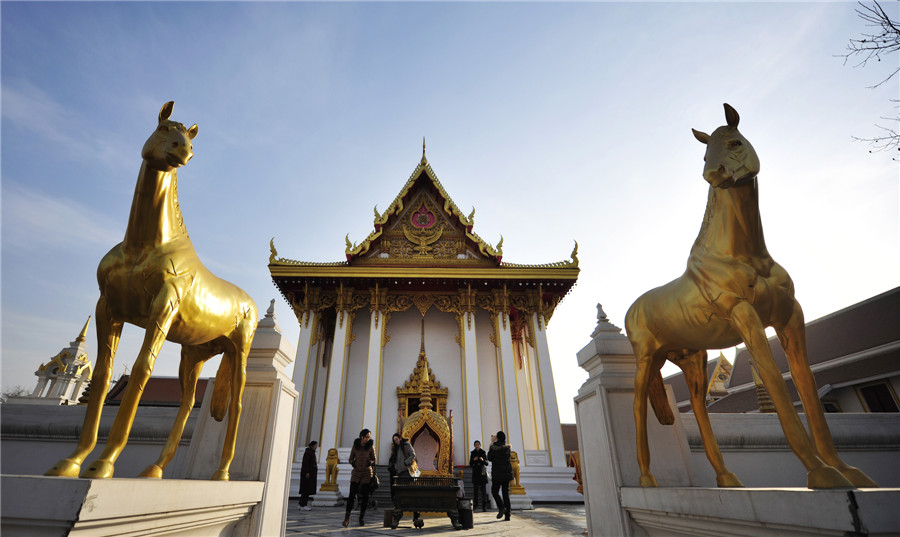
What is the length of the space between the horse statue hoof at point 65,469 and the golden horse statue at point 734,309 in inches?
107

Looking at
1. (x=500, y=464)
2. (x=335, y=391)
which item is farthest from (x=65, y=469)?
(x=335, y=391)

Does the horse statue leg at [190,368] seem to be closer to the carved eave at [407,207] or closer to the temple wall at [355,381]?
the temple wall at [355,381]

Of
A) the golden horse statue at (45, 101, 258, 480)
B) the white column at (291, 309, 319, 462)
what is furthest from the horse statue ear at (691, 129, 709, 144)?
the white column at (291, 309, 319, 462)

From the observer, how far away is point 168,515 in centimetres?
160

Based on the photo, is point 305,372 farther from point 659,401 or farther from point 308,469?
point 659,401

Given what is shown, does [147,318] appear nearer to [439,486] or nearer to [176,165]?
[176,165]

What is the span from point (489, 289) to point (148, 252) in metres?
10.3

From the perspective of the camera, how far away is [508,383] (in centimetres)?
1068

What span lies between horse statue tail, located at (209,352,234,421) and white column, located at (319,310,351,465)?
297 inches

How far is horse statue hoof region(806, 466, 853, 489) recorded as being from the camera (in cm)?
160

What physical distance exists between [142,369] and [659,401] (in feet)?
9.26

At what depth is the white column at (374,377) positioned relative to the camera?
33.2 feet

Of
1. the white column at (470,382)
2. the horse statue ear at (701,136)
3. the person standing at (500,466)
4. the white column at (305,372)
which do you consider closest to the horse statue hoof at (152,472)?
the horse statue ear at (701,136)

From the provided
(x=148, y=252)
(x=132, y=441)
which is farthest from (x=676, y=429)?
(x=132, y=441)
